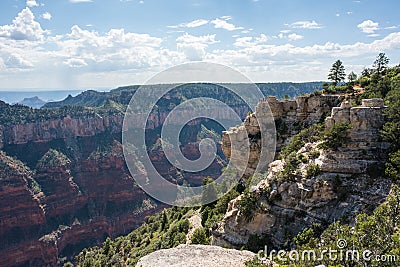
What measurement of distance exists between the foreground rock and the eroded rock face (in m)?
4.00

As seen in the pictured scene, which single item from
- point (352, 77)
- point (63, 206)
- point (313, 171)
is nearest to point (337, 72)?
point (352, 77)

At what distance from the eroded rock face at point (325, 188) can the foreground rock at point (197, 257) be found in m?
4.00

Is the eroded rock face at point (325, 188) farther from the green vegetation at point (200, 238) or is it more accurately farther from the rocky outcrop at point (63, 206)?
the rocky outcrop at point (63, 206)

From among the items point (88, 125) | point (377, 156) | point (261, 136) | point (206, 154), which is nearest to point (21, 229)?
point (88, 125)

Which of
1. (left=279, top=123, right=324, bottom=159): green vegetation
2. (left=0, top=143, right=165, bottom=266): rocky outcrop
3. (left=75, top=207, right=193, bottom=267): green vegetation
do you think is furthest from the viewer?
(left=0, top=143, right=165, bottom=266): rocky outcrop

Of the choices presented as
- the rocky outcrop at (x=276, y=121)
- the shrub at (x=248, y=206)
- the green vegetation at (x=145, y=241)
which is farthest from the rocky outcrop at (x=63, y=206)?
the shrub at (x=248, y=206)

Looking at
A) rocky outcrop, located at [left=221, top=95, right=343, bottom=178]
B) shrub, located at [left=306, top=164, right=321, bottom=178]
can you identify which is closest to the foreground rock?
shrub, located at [left=306, top=164, right=321, bottom=178]

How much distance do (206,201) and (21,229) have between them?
73.8 m

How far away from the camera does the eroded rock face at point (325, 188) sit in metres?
28.1

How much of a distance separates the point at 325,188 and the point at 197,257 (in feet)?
41.1

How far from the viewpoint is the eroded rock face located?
28.1m

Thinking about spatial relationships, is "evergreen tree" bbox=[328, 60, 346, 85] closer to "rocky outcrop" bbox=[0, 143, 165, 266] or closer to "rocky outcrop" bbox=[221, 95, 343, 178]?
"rocky outcrop" bbox=[221, 95, 343, 178]

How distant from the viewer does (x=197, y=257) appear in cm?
2758

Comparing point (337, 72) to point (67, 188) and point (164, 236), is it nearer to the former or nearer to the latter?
point (164, 236)
